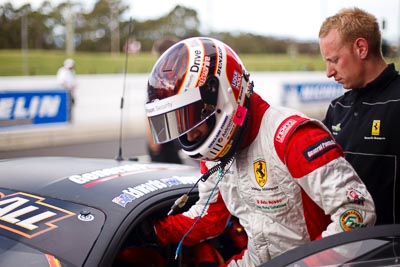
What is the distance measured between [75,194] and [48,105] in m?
8.37

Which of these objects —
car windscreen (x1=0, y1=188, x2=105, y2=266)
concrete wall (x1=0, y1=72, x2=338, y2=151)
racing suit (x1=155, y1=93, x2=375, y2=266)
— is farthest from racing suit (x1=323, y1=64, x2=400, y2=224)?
concrete wall (x1=0, y1=72, x2=338, y2=151)

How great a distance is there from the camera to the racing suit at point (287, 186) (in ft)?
5.64

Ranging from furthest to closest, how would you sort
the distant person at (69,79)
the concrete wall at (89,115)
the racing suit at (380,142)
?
1. the distant person at (69,79)
2. the concrete wall at (89,115)
3. the racing suit at (380,142)

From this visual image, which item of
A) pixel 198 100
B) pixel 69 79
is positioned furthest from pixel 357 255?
pixel 69 79

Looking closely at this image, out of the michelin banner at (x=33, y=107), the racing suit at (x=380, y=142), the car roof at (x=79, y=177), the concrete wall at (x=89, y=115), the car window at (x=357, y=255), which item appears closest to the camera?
the car window at (x=357, y=255)

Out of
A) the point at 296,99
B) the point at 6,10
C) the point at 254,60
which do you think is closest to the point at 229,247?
the point at 6,10

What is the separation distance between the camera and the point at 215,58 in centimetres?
204

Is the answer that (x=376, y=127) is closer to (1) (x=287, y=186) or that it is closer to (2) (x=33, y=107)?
(1) (x=287, y=186)

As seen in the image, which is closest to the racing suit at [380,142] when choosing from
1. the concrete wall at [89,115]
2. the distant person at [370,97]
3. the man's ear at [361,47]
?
the distant person at [370,97]

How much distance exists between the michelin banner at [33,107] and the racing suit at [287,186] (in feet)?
25.5

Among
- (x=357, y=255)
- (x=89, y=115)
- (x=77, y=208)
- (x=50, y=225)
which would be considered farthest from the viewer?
(x=89, y=115)

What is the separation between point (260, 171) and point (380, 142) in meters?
0.61

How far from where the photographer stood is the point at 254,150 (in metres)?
1.97

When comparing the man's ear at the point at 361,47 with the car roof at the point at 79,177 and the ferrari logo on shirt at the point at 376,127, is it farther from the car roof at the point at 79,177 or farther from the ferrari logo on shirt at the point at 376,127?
the car roof at the point at 79,177
